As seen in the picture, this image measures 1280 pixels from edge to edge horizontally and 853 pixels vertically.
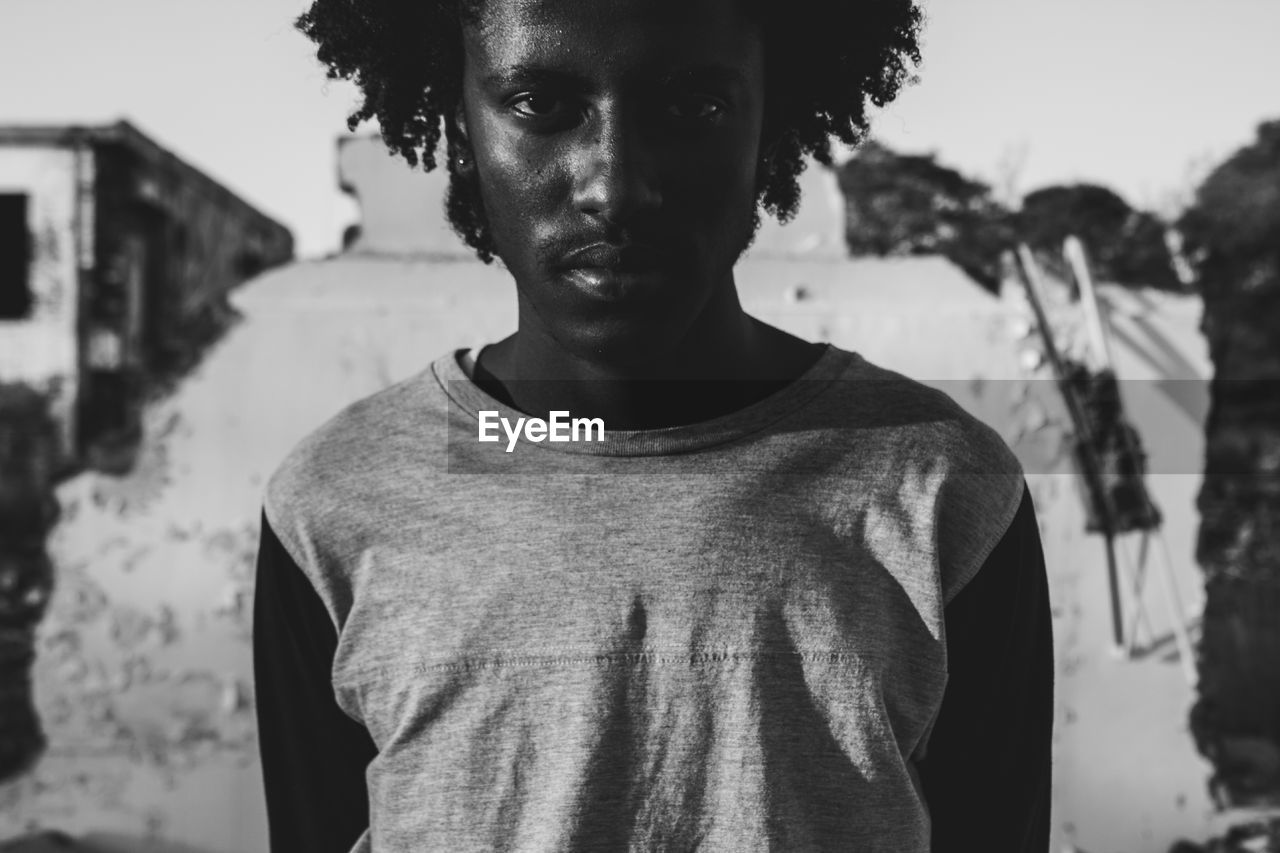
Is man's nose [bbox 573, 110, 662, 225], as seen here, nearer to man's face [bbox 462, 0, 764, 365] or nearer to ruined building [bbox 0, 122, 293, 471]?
man's face [bbox 462, 0, 764, 365]

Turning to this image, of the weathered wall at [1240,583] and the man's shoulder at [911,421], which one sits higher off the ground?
the man's shoulder at [911,421]

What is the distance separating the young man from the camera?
81 centimetres

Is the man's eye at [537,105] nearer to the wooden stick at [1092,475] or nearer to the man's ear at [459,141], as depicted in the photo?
the man's ear at [459,141]

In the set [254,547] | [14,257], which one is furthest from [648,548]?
[14,257]

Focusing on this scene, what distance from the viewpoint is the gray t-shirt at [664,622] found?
82cm

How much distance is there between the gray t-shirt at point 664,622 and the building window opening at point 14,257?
4.34 m

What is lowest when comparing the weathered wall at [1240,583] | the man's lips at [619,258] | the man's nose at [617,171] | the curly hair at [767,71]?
the weathered wall at [1240,583]

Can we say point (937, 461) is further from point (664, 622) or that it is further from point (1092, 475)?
point (1092, 475)

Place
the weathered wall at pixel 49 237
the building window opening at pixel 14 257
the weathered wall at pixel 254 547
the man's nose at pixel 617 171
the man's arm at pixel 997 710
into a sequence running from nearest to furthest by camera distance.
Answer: the man's nose at pixel 617 171 < the man's arm at pixel 997 710 < the weathered wall at pixel 254 547 < the weathered wall at pixel 49 237 < the building window opening at pixel 14 257

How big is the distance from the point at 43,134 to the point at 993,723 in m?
4.67

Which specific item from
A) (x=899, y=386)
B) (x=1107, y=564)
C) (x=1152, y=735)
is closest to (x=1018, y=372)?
(x=1107, y=564)

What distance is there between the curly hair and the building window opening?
410 centimetres

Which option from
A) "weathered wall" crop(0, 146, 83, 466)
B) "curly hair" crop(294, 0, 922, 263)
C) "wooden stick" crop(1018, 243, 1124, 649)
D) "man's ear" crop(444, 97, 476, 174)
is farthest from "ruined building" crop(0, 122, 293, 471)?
"man's ear" crop(444, 97, 476, 174)

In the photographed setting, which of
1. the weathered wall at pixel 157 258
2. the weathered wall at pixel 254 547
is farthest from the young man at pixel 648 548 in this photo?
the weathered wall at pixel 157 258
